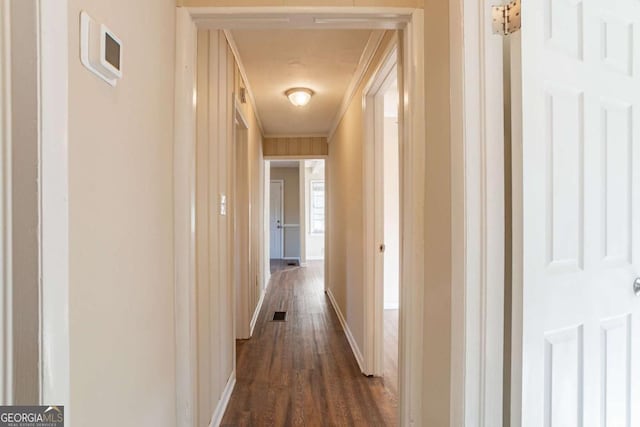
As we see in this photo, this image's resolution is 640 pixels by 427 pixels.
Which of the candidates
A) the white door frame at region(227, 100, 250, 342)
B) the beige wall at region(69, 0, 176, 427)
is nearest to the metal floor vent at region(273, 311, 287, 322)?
the white door frame at region(227, 100, 250, 342)

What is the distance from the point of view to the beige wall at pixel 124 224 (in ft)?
2.19

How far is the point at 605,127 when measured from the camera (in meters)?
1.06

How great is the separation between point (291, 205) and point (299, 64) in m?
5.98

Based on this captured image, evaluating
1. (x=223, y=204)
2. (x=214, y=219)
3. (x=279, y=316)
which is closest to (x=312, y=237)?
(x=279, y=316)

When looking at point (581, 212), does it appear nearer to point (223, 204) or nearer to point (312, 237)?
point (223, 204)

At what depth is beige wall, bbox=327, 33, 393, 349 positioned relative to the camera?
2.49 m

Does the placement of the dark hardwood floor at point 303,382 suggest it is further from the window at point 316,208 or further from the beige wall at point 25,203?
the window at point 316,208

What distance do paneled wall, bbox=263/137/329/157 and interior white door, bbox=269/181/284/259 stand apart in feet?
11.4

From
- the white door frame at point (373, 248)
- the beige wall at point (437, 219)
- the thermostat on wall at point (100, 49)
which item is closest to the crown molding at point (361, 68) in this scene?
the white door frame at point (373, 248)

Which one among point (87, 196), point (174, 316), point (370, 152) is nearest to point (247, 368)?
point (174, 316)

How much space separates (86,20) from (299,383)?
2.26 meters

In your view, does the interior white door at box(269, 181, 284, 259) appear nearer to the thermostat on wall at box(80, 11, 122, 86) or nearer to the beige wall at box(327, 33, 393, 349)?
the beige wall at box(327, 33, 393, 349)

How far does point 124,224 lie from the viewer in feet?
2.77

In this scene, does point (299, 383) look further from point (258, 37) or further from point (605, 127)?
point (258, 37)
